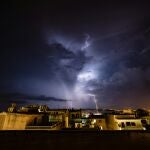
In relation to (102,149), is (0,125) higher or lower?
higher

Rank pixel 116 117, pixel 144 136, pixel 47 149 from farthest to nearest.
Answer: pixel 116 117
pixel 144 136
pixel 47 149

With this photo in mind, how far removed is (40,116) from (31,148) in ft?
137

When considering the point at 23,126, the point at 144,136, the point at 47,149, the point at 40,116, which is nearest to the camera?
the point at 47,149

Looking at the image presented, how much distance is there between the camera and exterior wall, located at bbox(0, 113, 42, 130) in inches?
1505

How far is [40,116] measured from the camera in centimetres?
4531

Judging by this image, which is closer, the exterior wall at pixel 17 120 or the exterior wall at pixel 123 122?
the exterior wall at pixel 17 120

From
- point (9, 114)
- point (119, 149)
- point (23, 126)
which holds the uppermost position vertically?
point (9, 114)

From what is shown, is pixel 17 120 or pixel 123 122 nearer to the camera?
pixel 17 120

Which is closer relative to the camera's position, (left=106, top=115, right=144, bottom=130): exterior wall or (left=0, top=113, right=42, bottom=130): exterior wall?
(left=0, top=113, right=42, bottom=130): exterior wall

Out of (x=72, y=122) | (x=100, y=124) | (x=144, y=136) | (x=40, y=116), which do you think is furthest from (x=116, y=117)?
(x=144, y=136)

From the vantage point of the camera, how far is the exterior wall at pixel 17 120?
38.2 meters

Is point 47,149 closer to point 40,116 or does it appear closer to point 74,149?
point 74,149

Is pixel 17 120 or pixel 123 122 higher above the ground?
pixel 17 120

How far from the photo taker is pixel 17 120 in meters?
40.3
